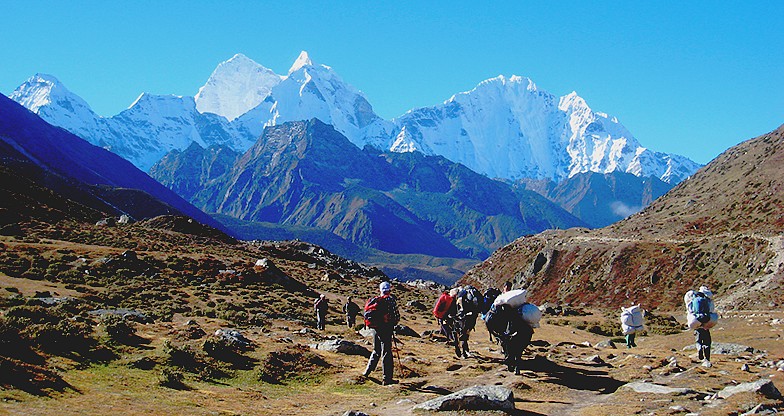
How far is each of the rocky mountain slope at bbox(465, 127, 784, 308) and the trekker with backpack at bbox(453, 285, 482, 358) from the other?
62.7m

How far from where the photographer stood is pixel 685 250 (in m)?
105

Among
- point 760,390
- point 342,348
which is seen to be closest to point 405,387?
point 342,348

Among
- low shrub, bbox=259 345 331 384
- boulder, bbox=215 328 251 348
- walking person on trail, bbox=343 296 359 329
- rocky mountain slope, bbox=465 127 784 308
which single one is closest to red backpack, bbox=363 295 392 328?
low shrub, bbox=259 345 331 384

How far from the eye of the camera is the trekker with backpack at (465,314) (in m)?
24.2

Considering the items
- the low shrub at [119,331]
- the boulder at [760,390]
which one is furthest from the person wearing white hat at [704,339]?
the low shrub at [119,331]

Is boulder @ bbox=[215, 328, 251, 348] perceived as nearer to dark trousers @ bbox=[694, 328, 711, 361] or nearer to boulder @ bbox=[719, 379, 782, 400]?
boulder @ bbox=[719, 379, 782, 400]

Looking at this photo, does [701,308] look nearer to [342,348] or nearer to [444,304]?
[444,304]

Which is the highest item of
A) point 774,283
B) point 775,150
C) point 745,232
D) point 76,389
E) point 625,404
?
point 775,150

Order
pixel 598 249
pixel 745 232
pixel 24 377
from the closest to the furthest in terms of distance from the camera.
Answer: pixel 24 377 < pixel 745 232 < pixel 598 249

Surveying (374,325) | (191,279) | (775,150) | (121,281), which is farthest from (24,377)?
(775,150)

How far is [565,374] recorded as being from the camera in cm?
2028

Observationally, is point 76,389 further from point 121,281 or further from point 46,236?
point 46,236

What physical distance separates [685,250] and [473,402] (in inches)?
3996

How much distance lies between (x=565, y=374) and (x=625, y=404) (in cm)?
455
